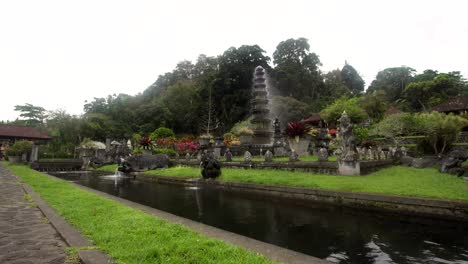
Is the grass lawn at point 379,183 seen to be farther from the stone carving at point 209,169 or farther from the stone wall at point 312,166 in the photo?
the stone carving at point 209,169

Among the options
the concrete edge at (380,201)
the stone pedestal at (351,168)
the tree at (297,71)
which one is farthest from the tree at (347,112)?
the concrete edge at (380,201)

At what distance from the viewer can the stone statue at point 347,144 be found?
1355 centimetres

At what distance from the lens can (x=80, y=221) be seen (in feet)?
21.3

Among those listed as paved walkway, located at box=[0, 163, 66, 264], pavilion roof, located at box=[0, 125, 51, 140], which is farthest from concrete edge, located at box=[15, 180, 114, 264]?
pavilion roof, located at box=[0, 125, 51, 140]

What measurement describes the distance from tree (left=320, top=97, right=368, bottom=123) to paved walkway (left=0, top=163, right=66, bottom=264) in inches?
1604

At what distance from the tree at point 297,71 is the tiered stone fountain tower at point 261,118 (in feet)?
85.9

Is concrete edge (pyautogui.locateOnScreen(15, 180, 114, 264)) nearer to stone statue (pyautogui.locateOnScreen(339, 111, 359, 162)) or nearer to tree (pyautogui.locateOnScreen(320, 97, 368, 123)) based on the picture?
stone statue (pyautogui.locateOnScreen(339, 111, 359, 162))

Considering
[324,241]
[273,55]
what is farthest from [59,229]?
[273,55]

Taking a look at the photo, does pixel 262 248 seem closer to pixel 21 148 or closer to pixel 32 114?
pixel 21 148

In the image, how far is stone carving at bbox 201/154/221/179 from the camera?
17.5m

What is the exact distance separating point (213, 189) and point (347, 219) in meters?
8.35

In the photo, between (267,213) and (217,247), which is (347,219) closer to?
(267,213)

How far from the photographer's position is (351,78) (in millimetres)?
76062

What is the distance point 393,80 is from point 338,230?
72.0 meters
